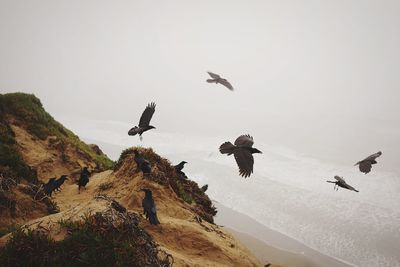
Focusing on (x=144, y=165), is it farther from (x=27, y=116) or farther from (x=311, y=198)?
(x=311, y=198)

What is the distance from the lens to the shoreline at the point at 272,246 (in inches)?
762

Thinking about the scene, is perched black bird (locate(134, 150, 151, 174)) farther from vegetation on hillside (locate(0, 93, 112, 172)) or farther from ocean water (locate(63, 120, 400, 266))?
ocean water (locate(63, 120, 400, 266))

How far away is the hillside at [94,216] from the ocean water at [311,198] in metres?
14.5

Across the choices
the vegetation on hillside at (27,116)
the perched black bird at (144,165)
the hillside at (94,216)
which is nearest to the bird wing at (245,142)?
the hillside at (94,216)

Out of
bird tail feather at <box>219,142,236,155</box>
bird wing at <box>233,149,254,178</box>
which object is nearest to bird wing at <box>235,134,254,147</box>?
bird wing at <box>233,149,254,178</box>

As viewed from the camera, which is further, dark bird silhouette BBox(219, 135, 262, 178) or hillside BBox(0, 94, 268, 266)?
dark bird silhouette BBox(219, 135, 262, 178)

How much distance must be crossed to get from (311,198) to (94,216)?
2778 centimetres

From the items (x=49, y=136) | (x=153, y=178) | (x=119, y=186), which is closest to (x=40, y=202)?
(x=119, y=186)

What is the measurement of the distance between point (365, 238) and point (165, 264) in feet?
72.3

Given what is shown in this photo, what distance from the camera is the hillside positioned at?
517 cm

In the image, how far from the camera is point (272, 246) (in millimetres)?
21172

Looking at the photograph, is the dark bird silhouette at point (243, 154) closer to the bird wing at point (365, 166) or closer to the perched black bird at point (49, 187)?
the bird wing at point (365, 166)

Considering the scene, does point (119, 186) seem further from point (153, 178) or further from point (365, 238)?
point (365, 238)

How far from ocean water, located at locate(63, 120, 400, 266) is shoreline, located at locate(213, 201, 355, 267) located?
31.2 inches
